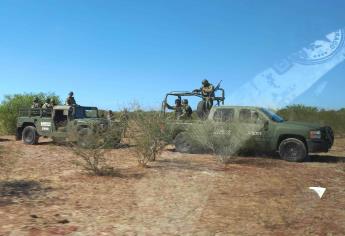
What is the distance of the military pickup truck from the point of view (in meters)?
14.3

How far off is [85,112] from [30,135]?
274 centimetres

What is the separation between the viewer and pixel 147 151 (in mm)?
12641

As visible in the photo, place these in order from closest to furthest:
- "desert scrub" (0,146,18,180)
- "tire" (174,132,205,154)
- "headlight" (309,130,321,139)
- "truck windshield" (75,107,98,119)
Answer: "desert scrub" (0,146,18,180) < "headlight" (309,130,321,139) < "tire" (174,132,205,154) < "truck windshield" (75,107,98,119)

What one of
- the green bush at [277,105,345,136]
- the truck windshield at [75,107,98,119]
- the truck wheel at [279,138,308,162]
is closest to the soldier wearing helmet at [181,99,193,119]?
the truck wheel at [279,138,308,162]

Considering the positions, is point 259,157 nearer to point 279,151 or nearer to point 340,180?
point 279,151

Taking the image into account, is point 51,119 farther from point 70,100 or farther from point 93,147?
point 93,147

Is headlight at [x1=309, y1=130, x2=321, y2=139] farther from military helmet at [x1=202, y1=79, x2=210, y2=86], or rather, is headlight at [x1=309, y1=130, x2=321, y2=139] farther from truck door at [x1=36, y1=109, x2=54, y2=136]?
truck door at [x1=36, y1=109, x2=54, y2=136]

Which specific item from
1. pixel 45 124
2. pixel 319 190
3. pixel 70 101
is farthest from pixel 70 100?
pixel 319 190

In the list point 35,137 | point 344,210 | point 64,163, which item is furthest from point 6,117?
point 344,210

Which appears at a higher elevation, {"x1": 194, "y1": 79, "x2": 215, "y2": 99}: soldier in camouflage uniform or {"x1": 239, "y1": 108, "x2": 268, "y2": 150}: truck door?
{"x1": 194, "y1": 79, "x2": 215, "y2": 99}: soldier in camouflage uniform

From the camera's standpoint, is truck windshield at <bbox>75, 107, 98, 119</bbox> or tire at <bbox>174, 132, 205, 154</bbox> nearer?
tire at <bbox>174, 132, 205, 154</bbox>

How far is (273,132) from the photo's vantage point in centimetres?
1471

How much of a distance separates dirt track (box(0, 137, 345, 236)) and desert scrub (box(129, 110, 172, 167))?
0.38m

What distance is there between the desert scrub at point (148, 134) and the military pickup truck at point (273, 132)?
170cm
